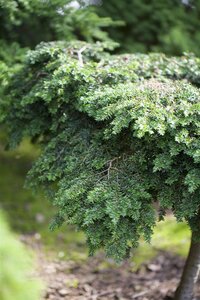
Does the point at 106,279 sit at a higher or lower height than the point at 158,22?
lower

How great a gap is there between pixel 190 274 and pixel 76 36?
2664 millimetres

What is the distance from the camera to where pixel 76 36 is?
4445 mm

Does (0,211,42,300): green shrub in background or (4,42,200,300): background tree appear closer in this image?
(0,211,42,300): green shrub in background

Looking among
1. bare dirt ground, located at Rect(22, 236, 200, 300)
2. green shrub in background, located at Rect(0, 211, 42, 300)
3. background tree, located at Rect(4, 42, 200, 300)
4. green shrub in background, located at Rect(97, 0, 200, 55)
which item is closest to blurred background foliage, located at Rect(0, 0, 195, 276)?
green shrub in background, located at Rect(97, 0, 200, 55)

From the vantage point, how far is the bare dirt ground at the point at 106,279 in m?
3.40

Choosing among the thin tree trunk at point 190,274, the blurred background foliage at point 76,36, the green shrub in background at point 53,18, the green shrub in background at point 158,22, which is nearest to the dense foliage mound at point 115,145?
the thin tree trunk at point 190,274

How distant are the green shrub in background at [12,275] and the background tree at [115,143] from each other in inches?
29.7

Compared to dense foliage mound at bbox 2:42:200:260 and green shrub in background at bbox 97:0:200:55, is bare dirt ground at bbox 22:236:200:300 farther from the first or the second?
green shrub in background at bbox 97:0:200:55

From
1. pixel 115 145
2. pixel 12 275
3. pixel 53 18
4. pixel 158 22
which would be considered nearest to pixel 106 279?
pixel 115 145

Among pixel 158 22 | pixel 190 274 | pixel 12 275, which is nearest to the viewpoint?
pixel 12 275

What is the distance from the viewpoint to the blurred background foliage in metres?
3.75

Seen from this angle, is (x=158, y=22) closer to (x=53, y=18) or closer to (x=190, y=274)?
(x=53, y=18)

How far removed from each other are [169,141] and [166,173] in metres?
0.20

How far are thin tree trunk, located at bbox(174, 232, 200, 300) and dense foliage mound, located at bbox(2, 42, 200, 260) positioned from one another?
0.52 m
